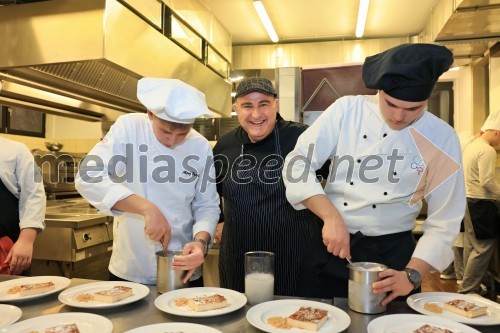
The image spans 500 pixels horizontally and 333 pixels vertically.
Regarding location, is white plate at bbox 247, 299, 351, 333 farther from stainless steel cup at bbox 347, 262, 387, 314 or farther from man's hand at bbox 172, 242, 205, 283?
man's hand at bbox 172, 242, 205, 283

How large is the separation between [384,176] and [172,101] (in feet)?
2.59

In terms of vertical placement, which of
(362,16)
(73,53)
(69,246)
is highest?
(362,16)

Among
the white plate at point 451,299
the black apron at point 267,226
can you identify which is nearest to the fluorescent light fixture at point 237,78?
the black apron at point 267,226

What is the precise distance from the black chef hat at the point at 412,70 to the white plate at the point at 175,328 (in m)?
0.86

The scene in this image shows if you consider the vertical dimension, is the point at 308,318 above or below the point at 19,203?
below

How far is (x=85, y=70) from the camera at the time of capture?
2.84m

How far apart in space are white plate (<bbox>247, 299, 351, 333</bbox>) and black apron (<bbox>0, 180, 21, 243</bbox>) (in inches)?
68.4

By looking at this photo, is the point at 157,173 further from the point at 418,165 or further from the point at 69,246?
the point at 69,246

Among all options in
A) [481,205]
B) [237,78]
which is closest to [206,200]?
[481,205]

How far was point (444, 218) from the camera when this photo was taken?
1.34 meters

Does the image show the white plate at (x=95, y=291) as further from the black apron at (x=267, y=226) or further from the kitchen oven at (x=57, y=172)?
the kitchen oven at (x=57, y=172)

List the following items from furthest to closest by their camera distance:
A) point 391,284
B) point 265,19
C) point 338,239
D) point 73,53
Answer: point 265,19 → point 73,53 → point 338,239 → point 391,284

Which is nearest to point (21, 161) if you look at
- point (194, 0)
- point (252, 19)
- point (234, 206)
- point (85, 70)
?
point (85, 70)

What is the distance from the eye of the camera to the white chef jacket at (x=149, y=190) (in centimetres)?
165
